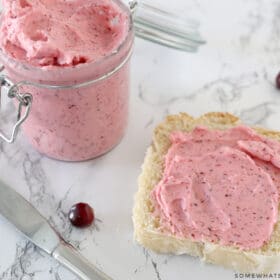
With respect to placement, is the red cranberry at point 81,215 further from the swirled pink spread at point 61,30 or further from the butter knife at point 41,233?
the swirled pink spread at point 61,30

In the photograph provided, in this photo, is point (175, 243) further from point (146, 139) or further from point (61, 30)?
point (61, 30)

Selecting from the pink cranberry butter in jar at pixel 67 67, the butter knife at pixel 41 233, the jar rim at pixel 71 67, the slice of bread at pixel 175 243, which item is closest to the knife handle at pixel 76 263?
the butter knife at pixel 41 233

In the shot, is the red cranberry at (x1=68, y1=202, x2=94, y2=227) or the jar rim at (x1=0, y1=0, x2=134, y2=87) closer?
the jar rim at (x1=0, y1=0, x2=134, y2=87)

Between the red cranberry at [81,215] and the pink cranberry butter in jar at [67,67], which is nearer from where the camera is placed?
the pink cranberry butter in jar at [67,67]

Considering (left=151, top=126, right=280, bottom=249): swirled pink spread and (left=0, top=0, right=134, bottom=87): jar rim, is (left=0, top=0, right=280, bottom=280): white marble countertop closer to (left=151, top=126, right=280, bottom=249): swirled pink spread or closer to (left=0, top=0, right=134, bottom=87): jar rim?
(left=151, top=126, right=280, bottom=249): swirled pink spread

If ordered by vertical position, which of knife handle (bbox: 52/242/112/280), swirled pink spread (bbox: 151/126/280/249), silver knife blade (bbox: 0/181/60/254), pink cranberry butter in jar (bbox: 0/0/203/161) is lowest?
knife handle (bbox: 52/242/112/280)

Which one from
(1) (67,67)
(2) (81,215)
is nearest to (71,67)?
(1) (67,67)

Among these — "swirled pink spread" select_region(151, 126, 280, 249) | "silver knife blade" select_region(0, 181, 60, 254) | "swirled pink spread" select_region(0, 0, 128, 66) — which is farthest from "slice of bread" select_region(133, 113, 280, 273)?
"swirled pink spread" select_region(0, 0, 128, 66)
